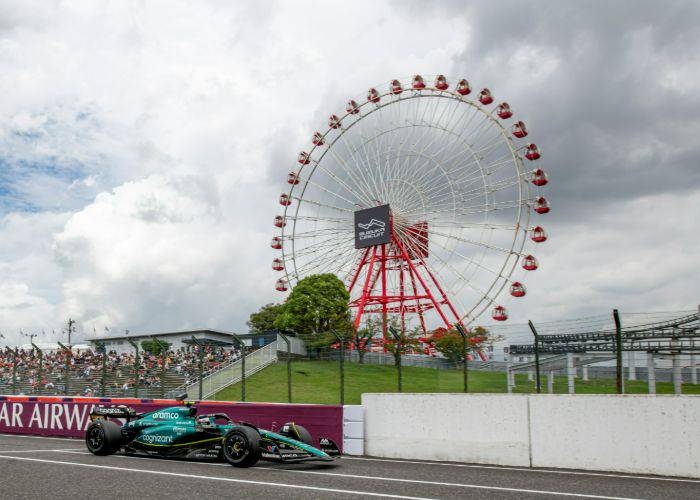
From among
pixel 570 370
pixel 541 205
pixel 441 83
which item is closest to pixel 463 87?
pixel 441 83

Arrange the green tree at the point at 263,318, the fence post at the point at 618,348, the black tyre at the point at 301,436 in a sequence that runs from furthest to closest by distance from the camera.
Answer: the green tree at the point at 263,318 → the fence post at the point at 618,348 → the black tyre at the point at 301,436

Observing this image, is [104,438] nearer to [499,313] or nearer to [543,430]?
[543,430]

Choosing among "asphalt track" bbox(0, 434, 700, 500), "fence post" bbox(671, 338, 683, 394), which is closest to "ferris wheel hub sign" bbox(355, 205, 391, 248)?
"fence post" bbox(671, 338, 683, 394)

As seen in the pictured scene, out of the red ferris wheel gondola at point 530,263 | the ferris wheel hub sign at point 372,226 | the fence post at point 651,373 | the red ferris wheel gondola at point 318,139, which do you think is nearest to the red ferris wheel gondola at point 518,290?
the red ferris wheel gondola at point 530,263

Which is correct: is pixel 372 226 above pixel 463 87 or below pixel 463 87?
below

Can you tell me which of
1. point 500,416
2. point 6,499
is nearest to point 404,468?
point 500,416

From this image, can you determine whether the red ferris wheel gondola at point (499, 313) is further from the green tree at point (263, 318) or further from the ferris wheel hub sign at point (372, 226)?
the green tree at point (263, 318)

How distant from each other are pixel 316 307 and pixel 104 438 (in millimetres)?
42050

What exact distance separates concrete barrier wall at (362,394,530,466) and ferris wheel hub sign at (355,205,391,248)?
32.3m

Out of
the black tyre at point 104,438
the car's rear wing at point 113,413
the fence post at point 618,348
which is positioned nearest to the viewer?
the black tyre at point 104,438

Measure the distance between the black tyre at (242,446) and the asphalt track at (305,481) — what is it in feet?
0.56

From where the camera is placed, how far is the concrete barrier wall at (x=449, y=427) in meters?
11.3

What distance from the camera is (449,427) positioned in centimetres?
1192

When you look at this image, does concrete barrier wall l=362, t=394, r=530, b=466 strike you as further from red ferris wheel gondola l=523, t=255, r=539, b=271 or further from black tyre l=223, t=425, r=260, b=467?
red ferris wheel gondola l=523, t=255, r=539, b=271
